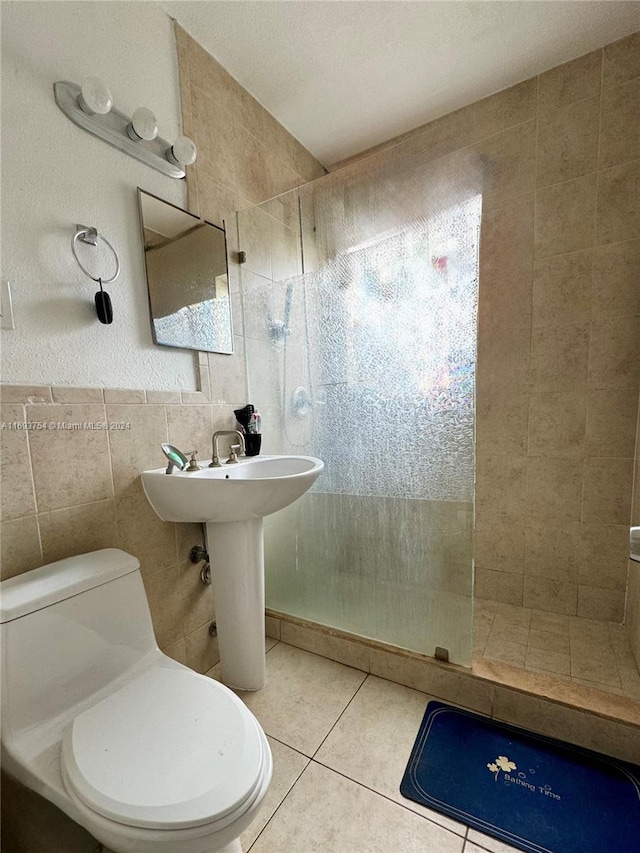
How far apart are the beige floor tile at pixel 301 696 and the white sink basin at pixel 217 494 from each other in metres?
0.74

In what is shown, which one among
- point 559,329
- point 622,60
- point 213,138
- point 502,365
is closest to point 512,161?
→ point 622,60

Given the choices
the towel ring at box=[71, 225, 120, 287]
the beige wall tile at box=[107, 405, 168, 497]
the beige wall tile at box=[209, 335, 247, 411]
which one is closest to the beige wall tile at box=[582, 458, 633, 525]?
the beige wall tile at box=[209, 335, 247, 411]

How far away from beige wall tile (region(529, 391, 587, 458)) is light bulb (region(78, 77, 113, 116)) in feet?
6.31

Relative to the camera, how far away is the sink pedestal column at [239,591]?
1.19 meters

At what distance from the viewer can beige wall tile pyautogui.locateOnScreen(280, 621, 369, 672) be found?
1395mm

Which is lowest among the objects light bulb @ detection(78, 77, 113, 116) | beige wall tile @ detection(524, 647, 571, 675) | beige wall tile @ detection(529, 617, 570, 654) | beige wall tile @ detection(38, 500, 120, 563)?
beige wall tile @ detection(529, 617, 570, 654)

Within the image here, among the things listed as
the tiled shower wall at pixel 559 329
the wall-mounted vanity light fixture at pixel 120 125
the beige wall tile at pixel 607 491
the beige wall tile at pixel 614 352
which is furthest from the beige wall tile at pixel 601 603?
the wall-mounted vanity light fixture at pixel 120 125

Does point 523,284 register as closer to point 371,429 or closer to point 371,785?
point 371,429

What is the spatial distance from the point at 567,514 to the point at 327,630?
125cm

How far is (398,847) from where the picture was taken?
845 mm

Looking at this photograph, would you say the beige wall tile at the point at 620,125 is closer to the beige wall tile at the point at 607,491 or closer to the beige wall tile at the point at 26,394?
the beige wall tile at the point at 607,491

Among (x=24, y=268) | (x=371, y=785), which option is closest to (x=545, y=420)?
(x=371, y=785)

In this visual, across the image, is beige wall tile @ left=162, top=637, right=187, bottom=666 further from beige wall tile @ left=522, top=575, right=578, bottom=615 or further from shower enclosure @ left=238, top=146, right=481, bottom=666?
beige wall tile @ left=522, top=575, right=578, bottom=615

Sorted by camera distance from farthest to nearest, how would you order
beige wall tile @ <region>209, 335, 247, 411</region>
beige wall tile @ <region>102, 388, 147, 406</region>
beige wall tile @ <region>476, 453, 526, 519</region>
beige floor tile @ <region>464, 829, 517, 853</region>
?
beige wall tile @ <region>476, 453, 526, 519</region> → beige wall tile @ <region>209, 335, 247, 411</region> → beige wall tile @ <region>102, 388, 147, 406</region> → beige floor tile @ <region>464, 829, 517, 853</region>
